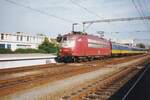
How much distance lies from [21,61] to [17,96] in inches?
626

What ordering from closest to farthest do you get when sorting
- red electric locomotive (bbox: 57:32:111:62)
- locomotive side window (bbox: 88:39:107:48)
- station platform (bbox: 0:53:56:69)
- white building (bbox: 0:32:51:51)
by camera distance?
station platform (bbox: 0:53:56:69) → red electric locomotive (bbox: 57:32:111:62) → locomotive side window (bbox: 88:39:107:48) → white building (bbox: 0:32:51:51)

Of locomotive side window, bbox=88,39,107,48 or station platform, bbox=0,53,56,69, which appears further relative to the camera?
locomotive side window, bbox=88,39,107,48

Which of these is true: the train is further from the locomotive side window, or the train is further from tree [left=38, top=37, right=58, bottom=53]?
tree [left=38, top=37, right=58, bottom=53]

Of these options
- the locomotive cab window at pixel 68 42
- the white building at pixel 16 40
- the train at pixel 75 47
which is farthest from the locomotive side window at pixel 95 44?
the white building at pixel 16 40

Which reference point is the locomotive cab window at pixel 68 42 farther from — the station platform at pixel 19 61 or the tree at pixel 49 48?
the tree at pixel 49 48

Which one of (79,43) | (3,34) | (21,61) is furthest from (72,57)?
(3,34)

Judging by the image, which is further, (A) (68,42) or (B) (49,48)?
(B) (49,48)

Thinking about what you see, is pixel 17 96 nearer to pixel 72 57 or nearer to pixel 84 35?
pixel 72 57

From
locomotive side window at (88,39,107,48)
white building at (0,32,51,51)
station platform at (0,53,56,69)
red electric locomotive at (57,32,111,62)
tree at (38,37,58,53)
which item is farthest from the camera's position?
white building at (0,32,51,51)

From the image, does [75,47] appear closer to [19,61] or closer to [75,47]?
[75,47]

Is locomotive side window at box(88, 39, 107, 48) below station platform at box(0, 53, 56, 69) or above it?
above

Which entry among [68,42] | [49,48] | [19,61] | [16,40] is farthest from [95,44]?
[16,40]

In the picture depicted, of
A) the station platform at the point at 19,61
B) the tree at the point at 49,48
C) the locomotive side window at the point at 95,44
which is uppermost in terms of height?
the locomotive side window at the point at 95,44

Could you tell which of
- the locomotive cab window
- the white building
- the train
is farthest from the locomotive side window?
the white building
